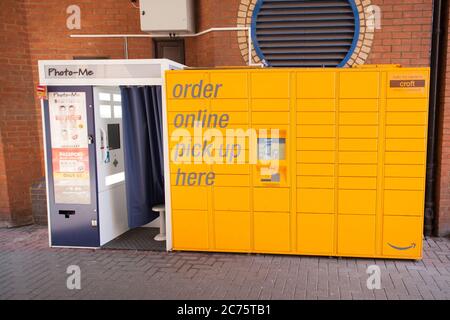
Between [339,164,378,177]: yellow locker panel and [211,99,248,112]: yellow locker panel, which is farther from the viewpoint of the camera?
[211,99,248,112]: yellow locker panel

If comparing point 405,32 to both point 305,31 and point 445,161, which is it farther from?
point 445,161

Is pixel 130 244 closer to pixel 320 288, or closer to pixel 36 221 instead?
pixel 36 221

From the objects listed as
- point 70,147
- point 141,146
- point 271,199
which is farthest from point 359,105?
point 70,147

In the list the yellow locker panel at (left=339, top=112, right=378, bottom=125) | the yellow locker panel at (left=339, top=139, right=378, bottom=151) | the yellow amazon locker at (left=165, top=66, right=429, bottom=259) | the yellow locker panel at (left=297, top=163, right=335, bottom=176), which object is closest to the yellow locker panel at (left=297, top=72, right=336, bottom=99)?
the yellow amazon locker at (left=165, top=66, right=429, bottom=259)

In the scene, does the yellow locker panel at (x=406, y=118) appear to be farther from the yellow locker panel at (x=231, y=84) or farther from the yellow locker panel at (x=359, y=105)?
the yellow locker panel at (x=231, y=84)

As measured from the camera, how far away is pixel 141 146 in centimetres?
584

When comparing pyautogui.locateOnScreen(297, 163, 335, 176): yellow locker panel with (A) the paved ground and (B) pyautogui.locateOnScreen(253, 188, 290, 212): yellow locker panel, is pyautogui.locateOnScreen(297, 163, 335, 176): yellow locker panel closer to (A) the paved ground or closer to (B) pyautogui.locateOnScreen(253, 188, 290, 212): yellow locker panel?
(B) pyautogui.locateOnScreen(253, 188, 290, 212): yellow locker panel

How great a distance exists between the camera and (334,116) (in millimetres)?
4992

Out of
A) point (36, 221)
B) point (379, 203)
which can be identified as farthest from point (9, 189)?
point (379, 203)

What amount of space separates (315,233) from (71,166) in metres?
3.42

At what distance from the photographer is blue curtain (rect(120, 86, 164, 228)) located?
225 inches

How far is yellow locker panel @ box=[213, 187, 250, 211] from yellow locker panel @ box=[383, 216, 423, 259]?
5.75 feet
